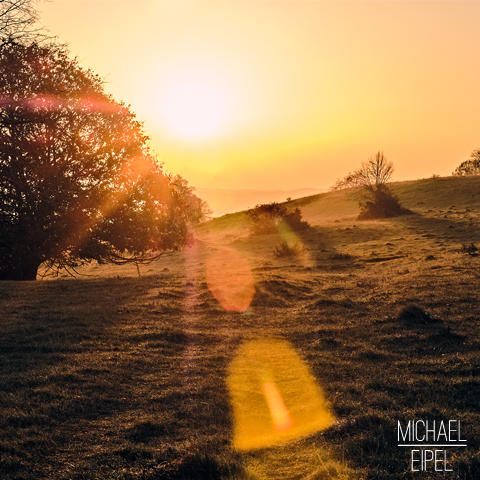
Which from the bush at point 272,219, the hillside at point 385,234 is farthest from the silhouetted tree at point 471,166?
the bush at point 272,219

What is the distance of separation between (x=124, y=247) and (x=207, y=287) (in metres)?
3.82

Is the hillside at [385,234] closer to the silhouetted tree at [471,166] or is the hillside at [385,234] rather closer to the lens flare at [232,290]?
the lens flare at [232,290]

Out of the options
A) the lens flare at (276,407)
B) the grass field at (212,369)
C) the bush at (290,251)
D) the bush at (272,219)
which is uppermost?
the bush at (272,219)

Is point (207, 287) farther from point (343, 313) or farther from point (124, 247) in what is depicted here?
point (343, 313)

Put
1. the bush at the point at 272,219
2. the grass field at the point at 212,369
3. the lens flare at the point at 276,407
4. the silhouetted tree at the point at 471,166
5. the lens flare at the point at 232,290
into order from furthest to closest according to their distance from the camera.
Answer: the silhouetted tree at the point at 471,166
the bush at the point at 272,219
the lens flare at the point at 232,290
the lens flare at the point at 276,407
the grass field at the point at 212,369

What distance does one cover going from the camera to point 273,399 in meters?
6.73

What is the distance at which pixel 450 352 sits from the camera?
27.9 feet

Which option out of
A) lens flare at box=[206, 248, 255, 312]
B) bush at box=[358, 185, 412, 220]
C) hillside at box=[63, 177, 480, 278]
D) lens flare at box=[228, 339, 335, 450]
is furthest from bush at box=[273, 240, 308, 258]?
lens flare at box=[228, 339, 335, 450]

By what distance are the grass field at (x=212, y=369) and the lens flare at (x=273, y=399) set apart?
0.60 ft

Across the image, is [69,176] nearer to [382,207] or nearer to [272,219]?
[272,219]

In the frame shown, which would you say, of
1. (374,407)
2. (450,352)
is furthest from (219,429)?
(450,352)

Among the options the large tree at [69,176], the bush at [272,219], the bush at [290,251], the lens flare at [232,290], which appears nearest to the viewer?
the large tree at [69,176]

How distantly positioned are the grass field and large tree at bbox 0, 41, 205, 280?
6.79ft

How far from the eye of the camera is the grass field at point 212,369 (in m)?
4.62
